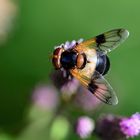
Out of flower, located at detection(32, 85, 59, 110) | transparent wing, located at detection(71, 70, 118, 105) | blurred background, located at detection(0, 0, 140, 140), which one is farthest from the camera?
blurred background, located at detection(0, 0, 140, 140)

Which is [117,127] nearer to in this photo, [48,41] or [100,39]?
[100,39]

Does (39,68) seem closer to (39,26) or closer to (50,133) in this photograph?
(39,26)

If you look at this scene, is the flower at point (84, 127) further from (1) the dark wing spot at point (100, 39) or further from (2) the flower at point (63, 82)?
(1) the dark wing spot at point (100, 39)

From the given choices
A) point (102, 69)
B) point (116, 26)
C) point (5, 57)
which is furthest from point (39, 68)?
point (102, 69)

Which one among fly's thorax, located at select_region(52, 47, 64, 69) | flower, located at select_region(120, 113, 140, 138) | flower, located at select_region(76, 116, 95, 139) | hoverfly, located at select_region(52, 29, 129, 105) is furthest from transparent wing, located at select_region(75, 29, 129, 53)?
flower, located at select_region(76, 116, 95, 139)

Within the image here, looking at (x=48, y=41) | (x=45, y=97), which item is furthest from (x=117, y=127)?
(x=48, y=41)

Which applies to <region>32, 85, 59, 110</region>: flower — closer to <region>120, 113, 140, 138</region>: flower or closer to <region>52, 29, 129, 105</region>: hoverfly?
<region>120, 113, 140, 138</region>: flower
